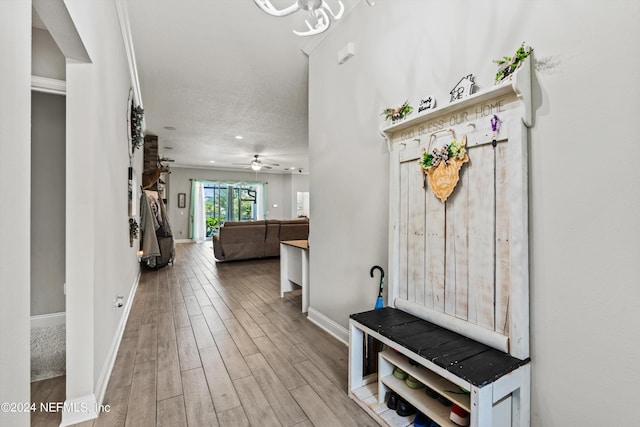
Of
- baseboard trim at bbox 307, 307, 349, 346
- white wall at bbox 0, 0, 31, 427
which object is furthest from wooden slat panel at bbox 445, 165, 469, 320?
white wall at bbox 0, 0, 31, 427

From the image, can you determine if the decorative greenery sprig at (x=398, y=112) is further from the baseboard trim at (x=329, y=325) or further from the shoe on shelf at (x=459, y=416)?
the baseboard trim at (x=329, y=325)

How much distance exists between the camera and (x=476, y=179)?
144cm

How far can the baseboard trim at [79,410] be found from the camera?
1.52 meters

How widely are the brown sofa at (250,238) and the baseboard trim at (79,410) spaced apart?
4395 mm

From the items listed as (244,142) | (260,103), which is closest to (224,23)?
(260,103)

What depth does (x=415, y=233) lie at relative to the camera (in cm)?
177

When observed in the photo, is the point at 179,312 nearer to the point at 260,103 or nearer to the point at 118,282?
the point at 118,282

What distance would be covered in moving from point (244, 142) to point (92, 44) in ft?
16.7

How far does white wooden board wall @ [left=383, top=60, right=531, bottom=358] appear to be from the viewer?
1.26 meters

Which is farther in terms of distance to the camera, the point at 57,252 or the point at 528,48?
the point at 57,252

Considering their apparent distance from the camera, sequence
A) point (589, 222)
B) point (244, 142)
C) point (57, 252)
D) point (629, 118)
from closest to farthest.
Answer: point (629, 118)
point (589, 222)
point (57, 252)
point (244, 142)

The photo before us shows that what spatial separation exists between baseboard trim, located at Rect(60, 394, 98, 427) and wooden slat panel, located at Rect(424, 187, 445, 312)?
187cm

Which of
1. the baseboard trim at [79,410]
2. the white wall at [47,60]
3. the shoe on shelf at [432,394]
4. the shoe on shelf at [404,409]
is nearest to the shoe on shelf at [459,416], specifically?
the shoe on shelf at [432,394]

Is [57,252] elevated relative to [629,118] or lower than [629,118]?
lower
